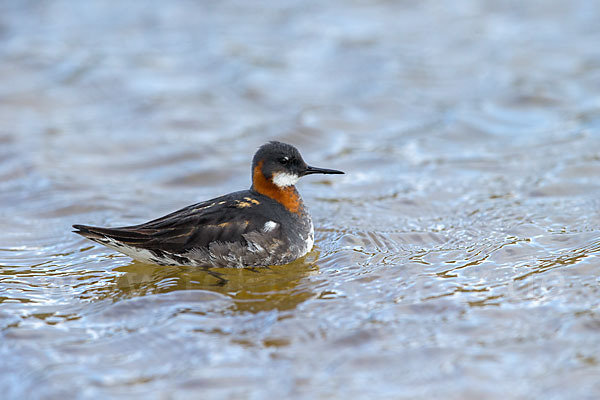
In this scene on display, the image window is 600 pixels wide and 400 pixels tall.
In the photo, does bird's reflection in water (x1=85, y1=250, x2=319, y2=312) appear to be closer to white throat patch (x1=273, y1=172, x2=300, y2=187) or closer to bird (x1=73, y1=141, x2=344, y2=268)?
bird (x1=73, y1=141, x2=344, y2=268)

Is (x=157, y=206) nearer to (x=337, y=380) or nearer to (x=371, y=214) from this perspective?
(x=371, y=214)

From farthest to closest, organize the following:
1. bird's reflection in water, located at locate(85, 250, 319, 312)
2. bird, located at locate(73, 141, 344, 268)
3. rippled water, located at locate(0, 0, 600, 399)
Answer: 1. bird, located at locate(73, 141, 344, 268)
2. bird's reflection in water, located at locate(85, 250, 319, 312)
3. rippled water, located at locate(0, 0, 600, 399)

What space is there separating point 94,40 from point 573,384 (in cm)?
1111

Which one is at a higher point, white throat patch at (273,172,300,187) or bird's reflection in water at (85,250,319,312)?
white throat patch at (273,172,300,187)

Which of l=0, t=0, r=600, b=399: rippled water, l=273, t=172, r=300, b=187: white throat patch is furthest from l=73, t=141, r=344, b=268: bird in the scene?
l=0, t=0, r=600, b=399: rippled water

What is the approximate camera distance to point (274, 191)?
6688 mm

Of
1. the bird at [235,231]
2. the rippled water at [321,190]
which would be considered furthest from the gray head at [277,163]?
the rippled water at [321,190]

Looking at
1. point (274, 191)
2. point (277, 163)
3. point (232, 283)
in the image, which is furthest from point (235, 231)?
point (277, 163)

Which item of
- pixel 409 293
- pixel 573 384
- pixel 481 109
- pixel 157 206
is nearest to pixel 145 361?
pixel 409 293

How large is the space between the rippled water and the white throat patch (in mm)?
655

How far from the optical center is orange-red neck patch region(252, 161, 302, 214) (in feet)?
21.9

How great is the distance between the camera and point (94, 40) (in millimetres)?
13445

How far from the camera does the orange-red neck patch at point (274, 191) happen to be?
263 inches

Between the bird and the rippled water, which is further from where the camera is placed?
the bird
